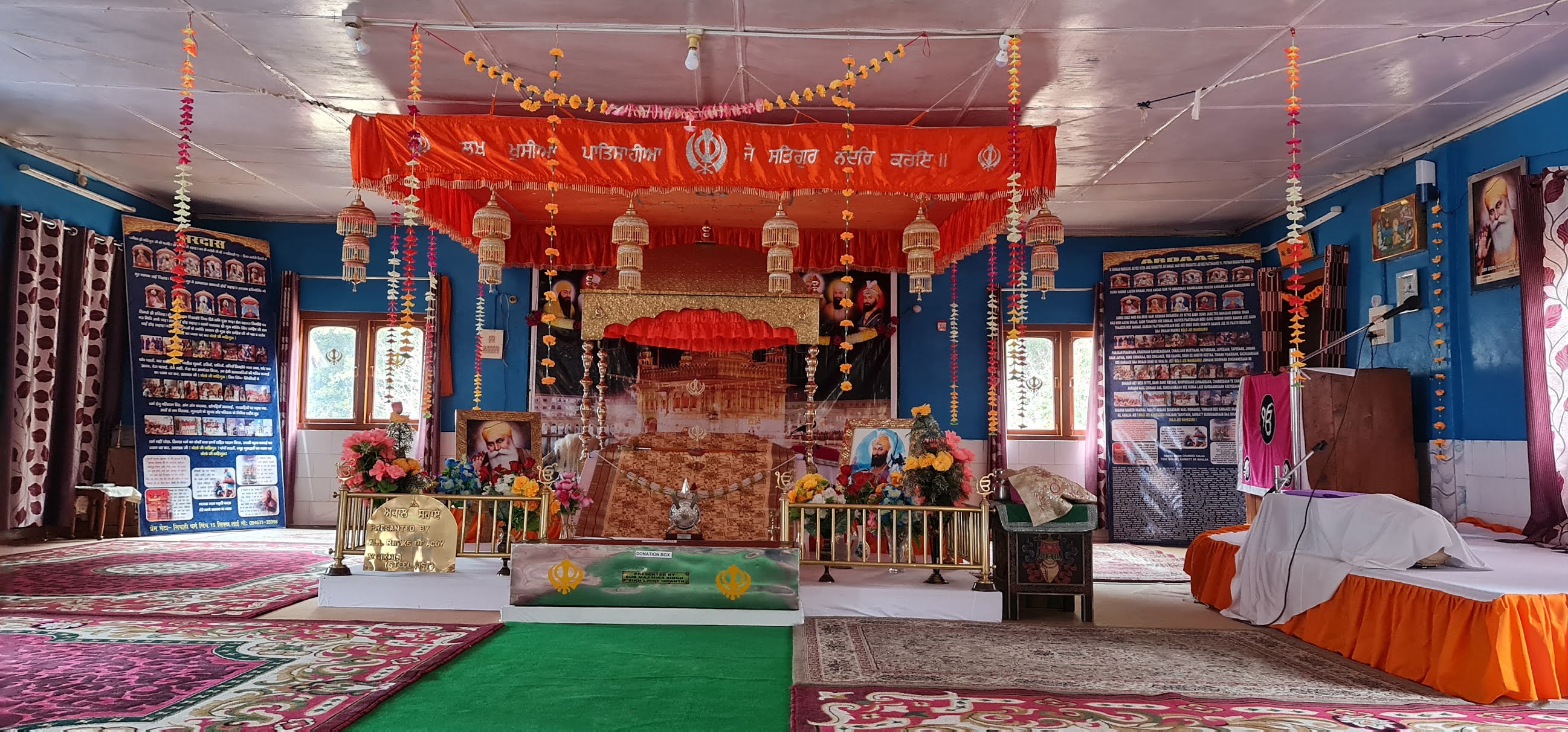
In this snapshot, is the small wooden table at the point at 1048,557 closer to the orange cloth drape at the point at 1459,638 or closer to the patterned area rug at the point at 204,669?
the orange cloth drape at the point at 1459,638

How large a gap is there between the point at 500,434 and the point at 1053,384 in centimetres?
644

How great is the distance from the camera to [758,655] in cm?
488

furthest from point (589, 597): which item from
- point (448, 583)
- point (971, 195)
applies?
point (971, 195)

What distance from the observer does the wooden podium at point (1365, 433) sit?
7.80 meters

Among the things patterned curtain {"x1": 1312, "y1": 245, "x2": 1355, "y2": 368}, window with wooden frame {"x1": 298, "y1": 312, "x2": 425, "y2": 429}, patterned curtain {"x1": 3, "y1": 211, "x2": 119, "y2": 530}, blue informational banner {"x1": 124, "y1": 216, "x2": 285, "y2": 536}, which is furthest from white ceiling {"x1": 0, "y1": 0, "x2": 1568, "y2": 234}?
window with wooden frame {"x1": 298, "y1": 312, "x2": 425, "y2": 429}

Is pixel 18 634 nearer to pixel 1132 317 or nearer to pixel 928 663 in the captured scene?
pixel 928 663

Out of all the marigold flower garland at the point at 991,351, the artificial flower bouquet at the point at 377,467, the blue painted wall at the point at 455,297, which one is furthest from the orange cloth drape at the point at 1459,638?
the blue painted wall at the point at 455,297

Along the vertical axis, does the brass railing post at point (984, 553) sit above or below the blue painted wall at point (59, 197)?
below

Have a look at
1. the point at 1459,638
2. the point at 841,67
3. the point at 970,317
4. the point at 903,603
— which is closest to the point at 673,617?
the point at 903,603

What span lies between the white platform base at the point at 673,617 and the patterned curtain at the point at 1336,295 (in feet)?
20.9

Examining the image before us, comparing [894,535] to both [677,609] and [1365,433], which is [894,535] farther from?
[1365,433]

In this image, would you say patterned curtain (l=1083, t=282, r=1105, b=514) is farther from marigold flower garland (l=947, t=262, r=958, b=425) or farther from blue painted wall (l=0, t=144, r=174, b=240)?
blue painted wall (l=0, t=144, r=174, b=240)

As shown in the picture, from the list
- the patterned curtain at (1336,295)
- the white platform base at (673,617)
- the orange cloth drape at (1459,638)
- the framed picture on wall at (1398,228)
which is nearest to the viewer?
the orange cloth drape at (1459,638)

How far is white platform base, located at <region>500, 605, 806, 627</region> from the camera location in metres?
5.68
